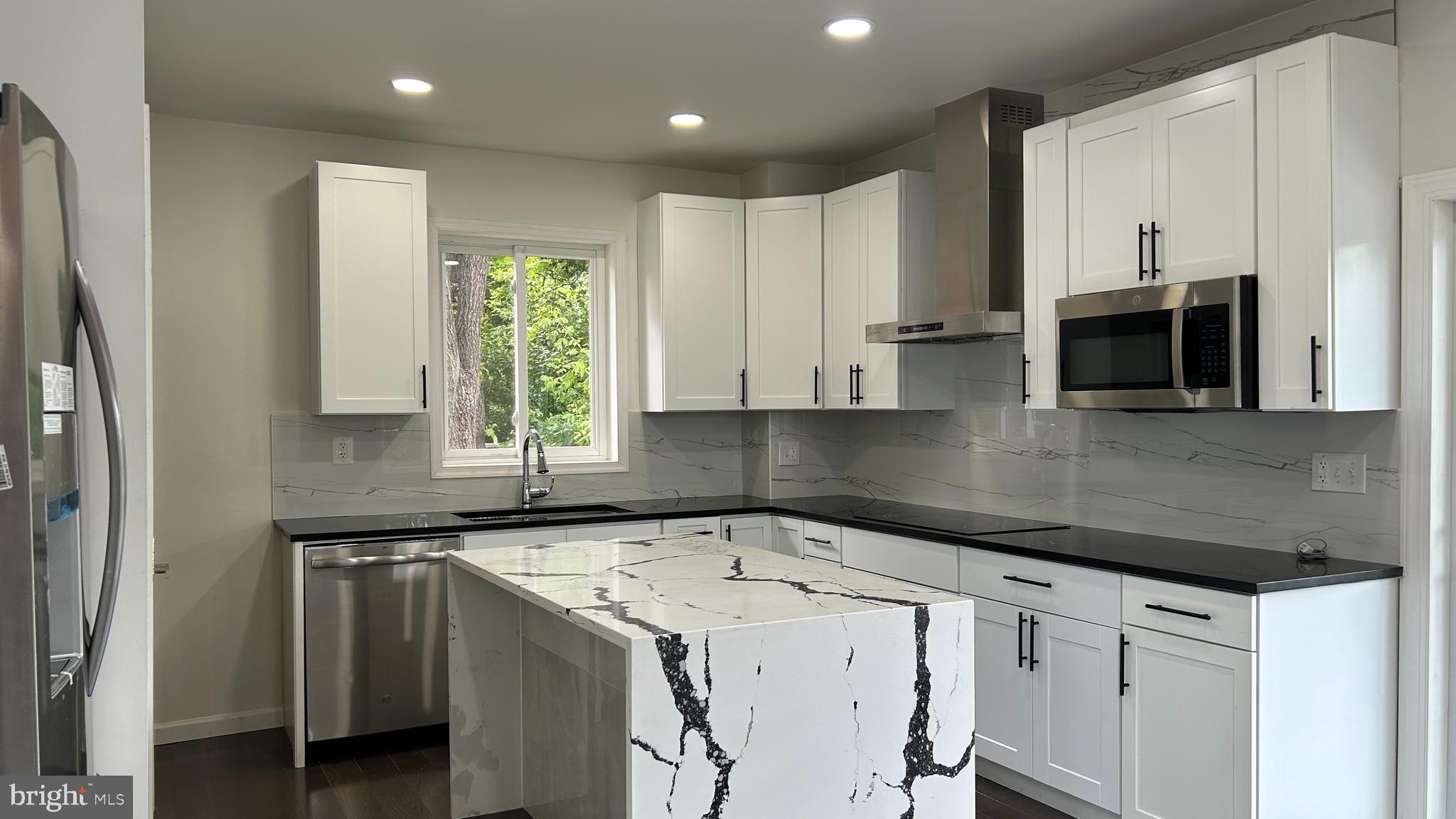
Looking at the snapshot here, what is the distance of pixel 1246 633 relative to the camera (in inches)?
106

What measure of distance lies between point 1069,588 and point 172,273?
12.3 feet

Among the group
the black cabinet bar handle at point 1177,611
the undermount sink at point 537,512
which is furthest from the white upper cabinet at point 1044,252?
the undermount sink at point 537,512

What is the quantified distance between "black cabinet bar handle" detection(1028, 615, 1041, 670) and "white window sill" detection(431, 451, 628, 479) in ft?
8.08

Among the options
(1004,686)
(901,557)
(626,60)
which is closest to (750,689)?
(1004,686)

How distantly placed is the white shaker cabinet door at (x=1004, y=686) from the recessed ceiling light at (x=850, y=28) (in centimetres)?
199

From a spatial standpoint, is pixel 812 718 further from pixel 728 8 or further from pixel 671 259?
pixel 671 259

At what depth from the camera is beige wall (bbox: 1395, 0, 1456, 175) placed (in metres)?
2.80

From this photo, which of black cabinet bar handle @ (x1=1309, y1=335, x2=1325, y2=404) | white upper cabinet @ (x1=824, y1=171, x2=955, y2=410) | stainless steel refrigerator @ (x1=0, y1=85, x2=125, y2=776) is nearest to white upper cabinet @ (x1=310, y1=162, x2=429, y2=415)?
white upper cabinet @ (x1=824, y1=171, x2=955, y2=410)

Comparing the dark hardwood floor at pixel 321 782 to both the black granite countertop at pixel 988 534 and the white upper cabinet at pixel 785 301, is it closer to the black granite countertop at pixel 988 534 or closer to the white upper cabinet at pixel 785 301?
the black granite countertop at pixel 988 534

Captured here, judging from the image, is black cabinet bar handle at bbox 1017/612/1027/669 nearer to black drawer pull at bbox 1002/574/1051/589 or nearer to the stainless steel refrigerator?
black drawer pull at bbox 1002/574/1051/589

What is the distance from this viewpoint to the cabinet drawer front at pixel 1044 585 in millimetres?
3127

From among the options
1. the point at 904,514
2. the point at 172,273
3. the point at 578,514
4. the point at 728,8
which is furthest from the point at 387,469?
the point at 728,8

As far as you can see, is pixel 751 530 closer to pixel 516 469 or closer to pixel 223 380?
pixel 516 469

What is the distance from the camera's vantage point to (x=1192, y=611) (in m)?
2.84
